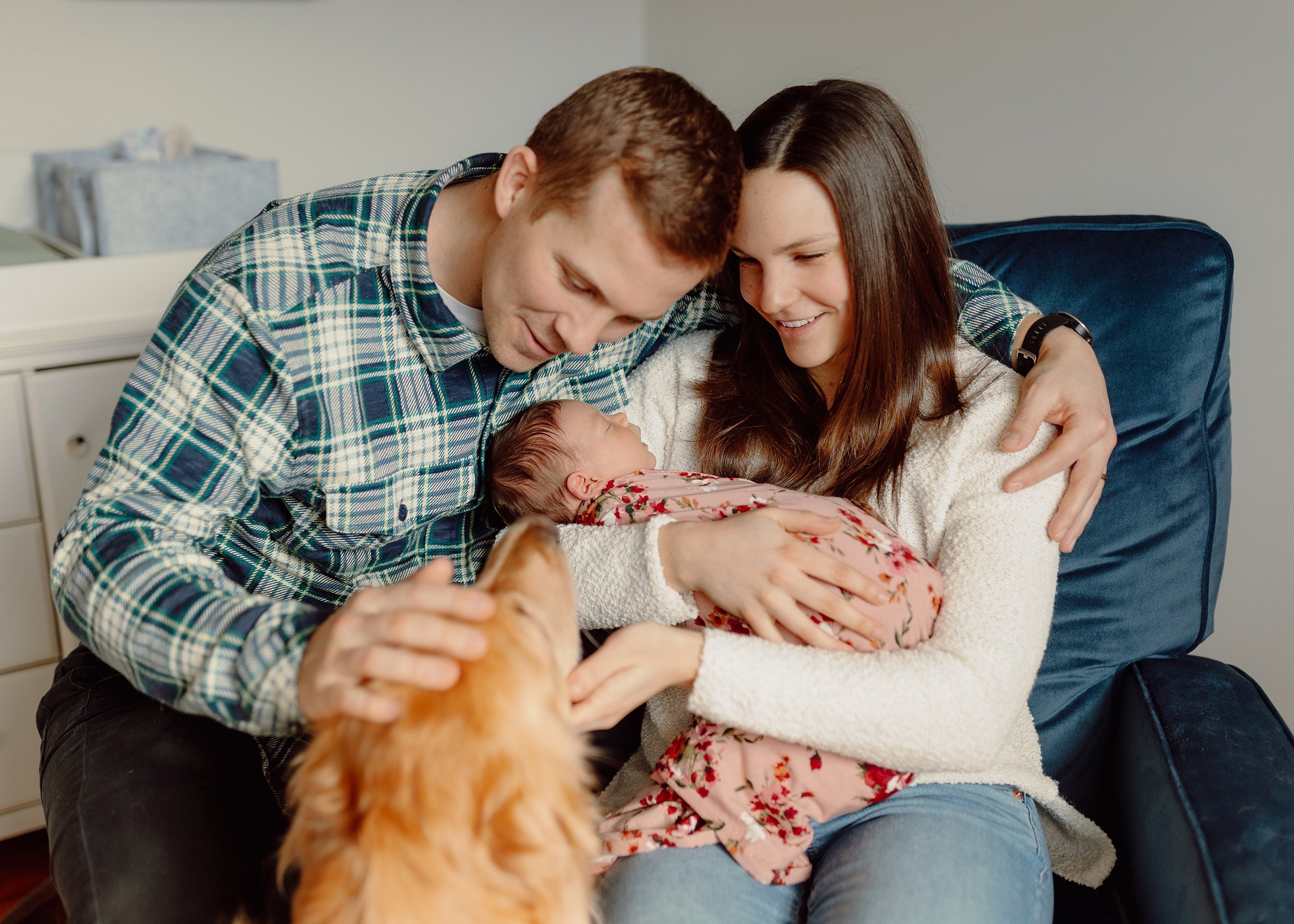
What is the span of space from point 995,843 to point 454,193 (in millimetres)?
984

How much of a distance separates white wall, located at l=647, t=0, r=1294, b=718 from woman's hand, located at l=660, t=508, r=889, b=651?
114 centimetres

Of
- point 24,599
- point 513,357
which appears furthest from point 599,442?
point 24,599

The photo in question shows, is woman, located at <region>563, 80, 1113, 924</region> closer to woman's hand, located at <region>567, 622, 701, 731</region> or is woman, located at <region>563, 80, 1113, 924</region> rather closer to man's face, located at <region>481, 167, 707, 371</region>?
woman's hand, located at <region>567, 622, 701, 731</region>

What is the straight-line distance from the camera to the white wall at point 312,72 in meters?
2.14

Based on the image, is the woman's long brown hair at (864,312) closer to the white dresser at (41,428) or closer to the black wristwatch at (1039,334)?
the black wristwatch at (1039,334)

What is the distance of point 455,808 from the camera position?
0.72 meters

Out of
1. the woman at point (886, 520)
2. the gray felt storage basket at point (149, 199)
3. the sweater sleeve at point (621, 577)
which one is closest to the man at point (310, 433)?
the woman at point (886, 520)

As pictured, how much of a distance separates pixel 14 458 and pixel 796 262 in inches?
→ 55.3

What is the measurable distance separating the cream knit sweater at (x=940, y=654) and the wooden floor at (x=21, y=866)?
4.45ft

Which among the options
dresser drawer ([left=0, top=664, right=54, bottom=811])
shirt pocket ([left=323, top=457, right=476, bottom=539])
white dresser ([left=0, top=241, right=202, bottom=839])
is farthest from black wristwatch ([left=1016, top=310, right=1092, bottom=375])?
dresser drawer ([left=0, top=664, right=54, bottom=811])

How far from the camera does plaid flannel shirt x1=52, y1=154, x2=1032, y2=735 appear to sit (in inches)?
38.8

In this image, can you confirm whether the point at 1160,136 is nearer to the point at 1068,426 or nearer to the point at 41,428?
the point at 1068,426

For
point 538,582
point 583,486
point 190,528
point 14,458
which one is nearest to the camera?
point 538,582

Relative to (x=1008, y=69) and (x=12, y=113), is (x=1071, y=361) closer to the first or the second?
(x=1008, y=69)
